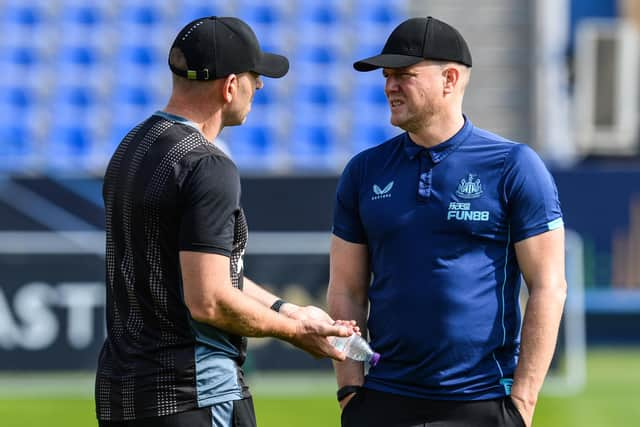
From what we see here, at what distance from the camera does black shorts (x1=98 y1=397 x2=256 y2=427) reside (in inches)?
125

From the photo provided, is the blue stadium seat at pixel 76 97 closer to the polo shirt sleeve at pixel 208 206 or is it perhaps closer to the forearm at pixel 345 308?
the forearm at pixel 345 308

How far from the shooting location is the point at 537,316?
3385 mm

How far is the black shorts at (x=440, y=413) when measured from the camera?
3.39 metres

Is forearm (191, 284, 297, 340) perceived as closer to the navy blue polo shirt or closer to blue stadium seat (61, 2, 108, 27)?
the navy blue polo shirt

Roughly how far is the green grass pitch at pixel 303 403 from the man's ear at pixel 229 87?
4.69 meters

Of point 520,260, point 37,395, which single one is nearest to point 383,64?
point 520,260

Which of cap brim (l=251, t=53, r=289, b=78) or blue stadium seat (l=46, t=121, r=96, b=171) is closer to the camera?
cap brim (l=251, t=53, r=289, b=78)

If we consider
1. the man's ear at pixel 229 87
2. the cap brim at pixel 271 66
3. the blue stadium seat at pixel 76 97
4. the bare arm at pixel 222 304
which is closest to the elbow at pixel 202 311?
the bare arm at pixel 222 304

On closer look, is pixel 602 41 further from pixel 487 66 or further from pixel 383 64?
pixel 383 64

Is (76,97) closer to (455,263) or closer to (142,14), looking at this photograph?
(142,14)

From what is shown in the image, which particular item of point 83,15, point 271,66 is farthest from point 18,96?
point 271,66

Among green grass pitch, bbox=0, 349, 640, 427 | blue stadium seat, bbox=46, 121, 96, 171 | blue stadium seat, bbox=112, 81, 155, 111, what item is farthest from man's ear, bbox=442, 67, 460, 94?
blue stadium seat, bbox=112, 81, 155, 111

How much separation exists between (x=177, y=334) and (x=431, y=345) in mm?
786

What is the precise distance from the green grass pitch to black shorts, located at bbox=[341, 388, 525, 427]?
4.26 metres
